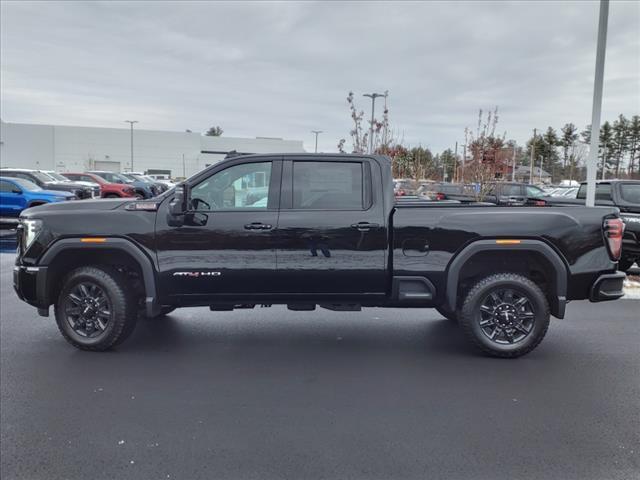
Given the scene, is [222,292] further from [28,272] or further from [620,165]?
[620,165]

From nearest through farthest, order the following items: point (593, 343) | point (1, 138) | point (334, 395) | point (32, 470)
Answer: point (32, 470), point (334, 395), point (593, 343), point (1, 138)

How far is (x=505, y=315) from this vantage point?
201 inches

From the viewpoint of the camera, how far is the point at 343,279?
5.00 metres

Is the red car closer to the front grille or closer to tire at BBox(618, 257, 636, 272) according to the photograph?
the front grille

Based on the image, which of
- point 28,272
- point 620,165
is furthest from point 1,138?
point 620,165

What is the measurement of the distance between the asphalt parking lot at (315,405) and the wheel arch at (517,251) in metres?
0.65

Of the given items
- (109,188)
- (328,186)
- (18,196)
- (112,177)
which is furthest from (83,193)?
(328,186)

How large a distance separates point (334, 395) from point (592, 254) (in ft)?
9.58

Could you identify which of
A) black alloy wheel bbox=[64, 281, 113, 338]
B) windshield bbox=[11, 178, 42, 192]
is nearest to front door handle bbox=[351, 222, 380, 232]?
black alloy wheel bbox=[64, 281, 113, 338]

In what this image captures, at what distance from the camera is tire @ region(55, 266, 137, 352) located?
199 inches

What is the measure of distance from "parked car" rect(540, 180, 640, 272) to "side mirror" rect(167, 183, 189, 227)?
6.53 meters

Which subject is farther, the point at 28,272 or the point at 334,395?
the point at 28,272

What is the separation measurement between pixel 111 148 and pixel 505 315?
75.7 meters

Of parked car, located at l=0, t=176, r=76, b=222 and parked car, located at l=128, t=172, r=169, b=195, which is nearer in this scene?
parked car, located at l=128, t=172, r=169, b=195
